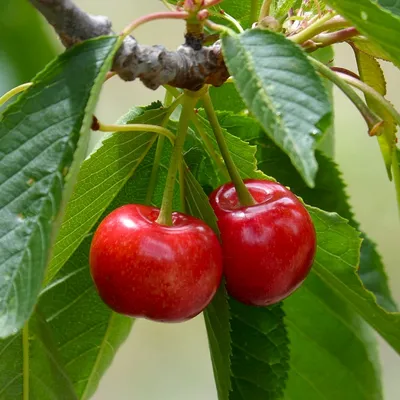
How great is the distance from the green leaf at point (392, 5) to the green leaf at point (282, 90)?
17 cm

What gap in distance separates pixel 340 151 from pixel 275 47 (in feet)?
4.88

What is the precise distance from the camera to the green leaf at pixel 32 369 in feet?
1.94

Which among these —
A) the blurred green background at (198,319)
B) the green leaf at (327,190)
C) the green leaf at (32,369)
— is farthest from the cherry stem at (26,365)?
the blurred green background at (198,319)

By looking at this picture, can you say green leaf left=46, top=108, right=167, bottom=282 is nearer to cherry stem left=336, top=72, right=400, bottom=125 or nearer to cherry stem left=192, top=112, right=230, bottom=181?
cherry stem left=192, top=112, right=230, bottom=181

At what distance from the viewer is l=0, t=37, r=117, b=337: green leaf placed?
38cm

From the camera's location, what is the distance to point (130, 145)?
0.58 m

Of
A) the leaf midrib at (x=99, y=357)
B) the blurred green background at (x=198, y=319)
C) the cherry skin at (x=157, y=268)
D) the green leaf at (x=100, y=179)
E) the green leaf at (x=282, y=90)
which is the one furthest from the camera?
the blurred green background at (x=198, y=319)

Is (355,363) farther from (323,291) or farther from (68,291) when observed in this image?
(68,291)

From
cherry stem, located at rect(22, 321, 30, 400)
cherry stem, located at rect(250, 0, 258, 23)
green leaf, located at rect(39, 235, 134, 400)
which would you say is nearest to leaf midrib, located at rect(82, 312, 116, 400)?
green leaf, located at rect(39, 235, 134, 400)

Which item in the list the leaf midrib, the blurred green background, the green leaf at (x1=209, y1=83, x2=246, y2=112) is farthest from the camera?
the blurred green background

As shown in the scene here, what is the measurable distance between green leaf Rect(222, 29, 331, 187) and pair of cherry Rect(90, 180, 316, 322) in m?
0.13

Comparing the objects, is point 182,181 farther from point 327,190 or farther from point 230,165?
point 327,190

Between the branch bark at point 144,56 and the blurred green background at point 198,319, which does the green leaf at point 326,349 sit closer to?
the branch bark at point 144,56

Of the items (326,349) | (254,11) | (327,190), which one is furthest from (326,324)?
(254,11)
